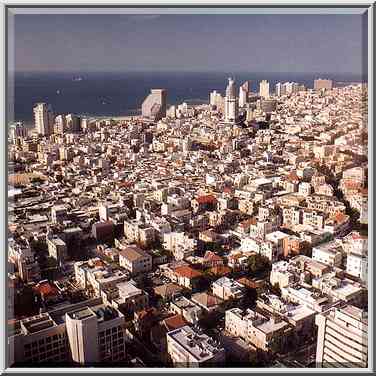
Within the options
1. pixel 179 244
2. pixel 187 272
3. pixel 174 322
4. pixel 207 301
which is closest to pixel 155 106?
pixel 179 244

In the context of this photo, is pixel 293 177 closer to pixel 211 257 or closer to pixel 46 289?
pixel 211 257

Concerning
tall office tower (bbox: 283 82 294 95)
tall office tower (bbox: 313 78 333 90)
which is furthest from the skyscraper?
tall office tower (bbox: 313 78 333 90)

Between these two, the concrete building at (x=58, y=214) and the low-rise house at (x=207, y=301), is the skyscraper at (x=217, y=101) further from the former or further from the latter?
the low-rise house at (x=207, y=301)

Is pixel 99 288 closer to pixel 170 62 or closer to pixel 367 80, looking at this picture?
pixel 170 62

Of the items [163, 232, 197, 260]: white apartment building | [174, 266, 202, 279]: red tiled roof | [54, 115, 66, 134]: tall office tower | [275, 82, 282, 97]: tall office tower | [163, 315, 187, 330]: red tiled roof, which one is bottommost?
[163, 315, 187, 330]: red tiled roof

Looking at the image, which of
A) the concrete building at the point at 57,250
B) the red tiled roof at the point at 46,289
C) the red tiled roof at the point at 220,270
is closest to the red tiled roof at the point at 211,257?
the red tiled roof at the point at 220,270

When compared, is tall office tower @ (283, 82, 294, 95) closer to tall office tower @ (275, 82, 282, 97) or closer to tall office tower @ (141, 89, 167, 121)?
tall office tower @ (275, 82, 282, 97)

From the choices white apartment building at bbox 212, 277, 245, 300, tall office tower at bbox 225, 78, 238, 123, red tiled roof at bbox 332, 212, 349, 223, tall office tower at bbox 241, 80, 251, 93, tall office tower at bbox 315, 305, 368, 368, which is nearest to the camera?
tall office tower at bbox 315, 305, 368, 368
